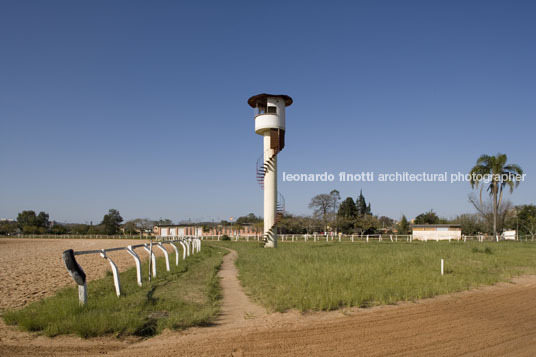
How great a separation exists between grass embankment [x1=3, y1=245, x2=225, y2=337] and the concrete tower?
20555 mm

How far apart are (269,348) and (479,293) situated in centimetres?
752

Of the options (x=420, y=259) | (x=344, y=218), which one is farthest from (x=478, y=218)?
(x=420, y=259)

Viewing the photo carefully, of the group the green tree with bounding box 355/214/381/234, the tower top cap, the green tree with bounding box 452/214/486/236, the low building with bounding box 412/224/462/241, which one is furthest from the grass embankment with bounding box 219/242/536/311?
the green tree with bounding box 452/214/486/236

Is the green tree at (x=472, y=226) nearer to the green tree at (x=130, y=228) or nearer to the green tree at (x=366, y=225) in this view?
the green tree at (x=366, y=225)

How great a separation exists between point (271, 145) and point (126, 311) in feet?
83.8

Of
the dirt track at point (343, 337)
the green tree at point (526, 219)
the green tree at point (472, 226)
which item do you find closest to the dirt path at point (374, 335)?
the dirt track at point (343, 337)

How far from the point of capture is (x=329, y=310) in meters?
7.90

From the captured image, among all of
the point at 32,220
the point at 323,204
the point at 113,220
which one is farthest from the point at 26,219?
the point at 323,204

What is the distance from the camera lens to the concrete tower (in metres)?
31.2

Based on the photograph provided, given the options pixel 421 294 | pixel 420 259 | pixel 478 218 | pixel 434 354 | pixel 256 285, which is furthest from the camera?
pixel 478 218

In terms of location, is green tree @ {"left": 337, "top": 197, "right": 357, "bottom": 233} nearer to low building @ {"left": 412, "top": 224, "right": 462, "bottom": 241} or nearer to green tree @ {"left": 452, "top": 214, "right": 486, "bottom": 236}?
low building @ {"left": 412, "top": 224, "right": 462, "bottom": 241}

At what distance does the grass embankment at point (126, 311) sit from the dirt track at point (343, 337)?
272 mm

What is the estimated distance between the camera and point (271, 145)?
3197 cm

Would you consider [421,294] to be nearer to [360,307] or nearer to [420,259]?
[360,307]
